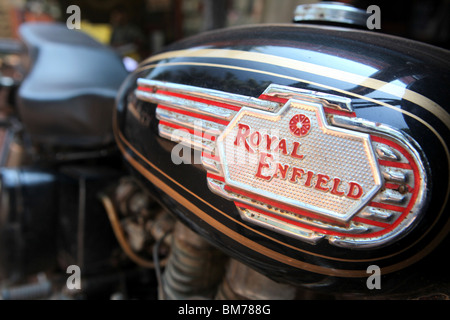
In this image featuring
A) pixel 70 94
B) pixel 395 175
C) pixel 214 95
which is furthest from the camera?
pixel 70 94

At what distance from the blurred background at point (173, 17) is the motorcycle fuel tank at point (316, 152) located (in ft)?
3.74

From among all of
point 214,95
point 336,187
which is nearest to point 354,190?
point 336,187

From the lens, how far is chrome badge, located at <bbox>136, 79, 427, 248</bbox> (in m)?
0.56

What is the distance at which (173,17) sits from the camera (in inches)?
260

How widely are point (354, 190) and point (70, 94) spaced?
997 millimetres

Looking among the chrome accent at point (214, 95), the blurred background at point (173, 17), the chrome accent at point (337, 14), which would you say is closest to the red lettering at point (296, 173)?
the chrome accent at point (214, 95)

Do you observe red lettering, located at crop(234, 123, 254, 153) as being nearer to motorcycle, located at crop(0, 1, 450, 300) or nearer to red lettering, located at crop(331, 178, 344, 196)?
motorcycle, located at crop(0, 1, 450, 300)

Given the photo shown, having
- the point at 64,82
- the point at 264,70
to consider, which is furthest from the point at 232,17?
the point at 264,70

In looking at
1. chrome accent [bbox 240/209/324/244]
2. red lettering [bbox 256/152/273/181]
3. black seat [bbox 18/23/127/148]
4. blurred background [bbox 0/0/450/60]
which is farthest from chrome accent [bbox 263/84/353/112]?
blurred background [bbox 0/0/450/60]

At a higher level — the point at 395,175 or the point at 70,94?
the point at 395,175

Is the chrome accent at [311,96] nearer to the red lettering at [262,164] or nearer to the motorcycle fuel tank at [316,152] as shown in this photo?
the motorcycle fuel tank at [316,152]

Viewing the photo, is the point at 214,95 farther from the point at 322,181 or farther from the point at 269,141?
the point at 322,181

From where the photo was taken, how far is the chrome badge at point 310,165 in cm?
56

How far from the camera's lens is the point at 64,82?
1301mm
